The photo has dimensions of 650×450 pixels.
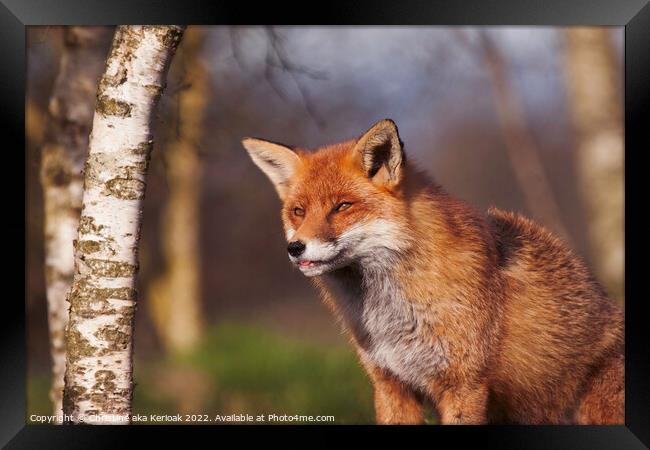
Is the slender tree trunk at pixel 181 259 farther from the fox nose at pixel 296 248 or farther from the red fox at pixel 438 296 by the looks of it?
the fox nose at pixel 296 248

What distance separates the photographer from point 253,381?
807 centimetres

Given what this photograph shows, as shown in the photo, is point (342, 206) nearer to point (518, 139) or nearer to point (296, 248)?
point (296, 248)

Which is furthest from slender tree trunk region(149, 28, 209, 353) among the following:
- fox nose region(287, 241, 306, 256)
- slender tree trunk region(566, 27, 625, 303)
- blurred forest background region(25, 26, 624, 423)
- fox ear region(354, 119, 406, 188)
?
fox nose region(287, 241, 306, 256)

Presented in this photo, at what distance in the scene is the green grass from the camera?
671cm

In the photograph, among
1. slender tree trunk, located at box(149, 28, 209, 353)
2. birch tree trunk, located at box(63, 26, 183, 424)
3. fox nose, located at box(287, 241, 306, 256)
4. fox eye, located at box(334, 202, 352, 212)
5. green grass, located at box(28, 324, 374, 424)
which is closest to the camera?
fox nose, located at box(287, 241, 306, 256)

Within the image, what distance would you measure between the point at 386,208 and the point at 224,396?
161 inches

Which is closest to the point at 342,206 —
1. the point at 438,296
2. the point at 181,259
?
the point at 438,296

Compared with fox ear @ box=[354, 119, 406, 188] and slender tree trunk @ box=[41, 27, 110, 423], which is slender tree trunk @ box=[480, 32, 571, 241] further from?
fox ear @ box=[354, 119, 406, 188]

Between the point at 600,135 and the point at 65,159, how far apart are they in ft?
20.7

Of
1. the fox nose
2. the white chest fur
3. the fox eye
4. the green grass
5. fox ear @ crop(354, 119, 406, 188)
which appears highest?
fox ear @ crop(354, 119, 406, 188)

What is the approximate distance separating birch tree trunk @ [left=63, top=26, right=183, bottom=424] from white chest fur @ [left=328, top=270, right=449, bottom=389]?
1.40 meters

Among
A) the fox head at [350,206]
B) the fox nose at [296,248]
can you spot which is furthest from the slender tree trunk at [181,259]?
the fox nose at [296,248]

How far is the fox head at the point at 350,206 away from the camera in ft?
14.0

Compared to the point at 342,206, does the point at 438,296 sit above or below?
below
